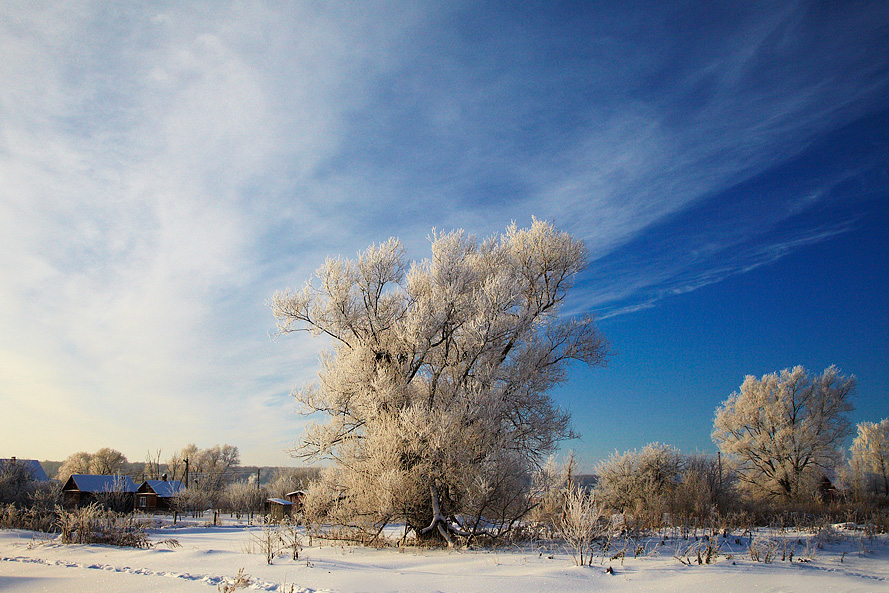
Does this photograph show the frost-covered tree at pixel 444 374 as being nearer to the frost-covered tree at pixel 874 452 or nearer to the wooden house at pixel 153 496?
the frost-covered tree at pixel 874 452

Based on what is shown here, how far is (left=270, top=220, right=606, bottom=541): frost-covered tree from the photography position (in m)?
12.2

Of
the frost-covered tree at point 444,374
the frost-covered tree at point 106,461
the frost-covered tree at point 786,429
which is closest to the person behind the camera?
the frost-covered tree at point 444,374

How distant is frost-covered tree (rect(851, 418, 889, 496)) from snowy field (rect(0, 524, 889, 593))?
34.0m

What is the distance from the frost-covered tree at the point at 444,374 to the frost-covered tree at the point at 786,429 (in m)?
23.3

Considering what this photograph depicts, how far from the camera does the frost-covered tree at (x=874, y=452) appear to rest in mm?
36884

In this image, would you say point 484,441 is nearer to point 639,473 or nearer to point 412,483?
point 412,483

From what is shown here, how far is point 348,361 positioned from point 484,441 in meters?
4.10

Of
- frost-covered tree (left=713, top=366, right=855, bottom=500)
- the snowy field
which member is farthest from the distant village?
frost-covered tree (left=713, top=366, right=855, bottom=500)

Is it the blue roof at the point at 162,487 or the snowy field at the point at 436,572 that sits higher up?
the snowy field at the point at 436,572

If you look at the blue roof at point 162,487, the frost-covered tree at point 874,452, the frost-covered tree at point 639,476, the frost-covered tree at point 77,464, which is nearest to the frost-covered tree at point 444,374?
the frost-covered tree at point 639,476

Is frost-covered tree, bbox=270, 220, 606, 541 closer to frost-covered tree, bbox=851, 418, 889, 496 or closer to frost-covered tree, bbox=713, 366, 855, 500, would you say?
frost-covered tree, bbox=713, 366, 855, 500

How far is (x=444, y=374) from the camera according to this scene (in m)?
14.2

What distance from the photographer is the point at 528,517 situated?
13711 mm

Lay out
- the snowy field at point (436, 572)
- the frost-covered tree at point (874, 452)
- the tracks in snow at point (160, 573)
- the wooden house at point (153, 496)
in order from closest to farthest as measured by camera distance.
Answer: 1. the snowy field at point (436, 572)
2. the tracks in snow at point (160, 573)
3. the frost-covered tree at point (874, 452)
4. the wooden house at point (153, 496)
